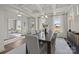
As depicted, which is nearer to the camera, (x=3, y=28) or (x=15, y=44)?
(x=3, y=28)

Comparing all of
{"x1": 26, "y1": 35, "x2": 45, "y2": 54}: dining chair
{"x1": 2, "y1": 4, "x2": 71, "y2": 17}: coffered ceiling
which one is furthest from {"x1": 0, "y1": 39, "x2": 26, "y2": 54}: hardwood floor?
{"x1": 2, "y1": 4, "x2": 71, "y2": 17}: coffered ceiling

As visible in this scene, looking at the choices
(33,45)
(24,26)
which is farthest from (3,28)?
(33,45)

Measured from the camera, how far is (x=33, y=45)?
2.10m

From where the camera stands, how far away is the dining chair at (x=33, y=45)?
6.10ft

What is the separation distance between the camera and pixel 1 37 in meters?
1.81

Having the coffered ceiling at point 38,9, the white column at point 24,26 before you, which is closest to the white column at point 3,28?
the coffered ceiling at point 38,9

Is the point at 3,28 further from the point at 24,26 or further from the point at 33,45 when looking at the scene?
the point at 33,45

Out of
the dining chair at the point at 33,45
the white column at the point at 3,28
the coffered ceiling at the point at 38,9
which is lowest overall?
the dining chair at the point at 33,45

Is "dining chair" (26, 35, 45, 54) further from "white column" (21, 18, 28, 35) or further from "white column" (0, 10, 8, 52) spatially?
"white column" (0, 10, 8, 52)

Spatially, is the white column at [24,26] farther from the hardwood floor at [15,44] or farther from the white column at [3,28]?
the white column at [3,28]

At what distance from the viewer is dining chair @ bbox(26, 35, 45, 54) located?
1.86 meters

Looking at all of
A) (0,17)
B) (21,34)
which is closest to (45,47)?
(21,34)
